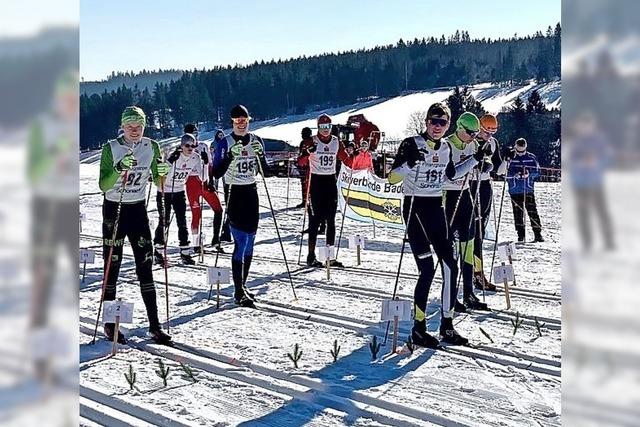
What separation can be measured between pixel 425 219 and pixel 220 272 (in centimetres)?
235

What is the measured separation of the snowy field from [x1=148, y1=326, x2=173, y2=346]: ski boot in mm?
74

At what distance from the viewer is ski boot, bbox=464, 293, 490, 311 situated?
661cm

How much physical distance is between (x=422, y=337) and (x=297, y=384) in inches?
51.1

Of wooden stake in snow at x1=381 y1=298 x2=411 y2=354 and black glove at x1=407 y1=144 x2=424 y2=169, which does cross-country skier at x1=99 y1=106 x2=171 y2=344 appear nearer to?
wooden stake in snow at x1=381 y1=298 x2=411 y2=354

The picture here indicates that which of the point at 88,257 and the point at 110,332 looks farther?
the point at 88,257

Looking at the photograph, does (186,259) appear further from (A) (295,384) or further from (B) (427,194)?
(A) (295,384)

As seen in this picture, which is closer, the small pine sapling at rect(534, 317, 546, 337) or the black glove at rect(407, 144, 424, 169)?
the black glove at rect(407, 144, 424, 169)

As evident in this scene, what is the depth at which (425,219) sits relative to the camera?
5.31m

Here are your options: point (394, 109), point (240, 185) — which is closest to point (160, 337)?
point (240, 185)

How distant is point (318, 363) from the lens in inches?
199

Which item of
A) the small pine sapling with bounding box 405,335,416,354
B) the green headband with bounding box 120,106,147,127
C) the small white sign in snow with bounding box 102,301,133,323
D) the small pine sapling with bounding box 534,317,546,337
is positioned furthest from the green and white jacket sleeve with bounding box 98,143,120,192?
the small pine sapling with bounding box 534,317,546,337

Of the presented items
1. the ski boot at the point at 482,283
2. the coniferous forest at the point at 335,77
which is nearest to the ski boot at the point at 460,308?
the ski boot at the point at 482,283
